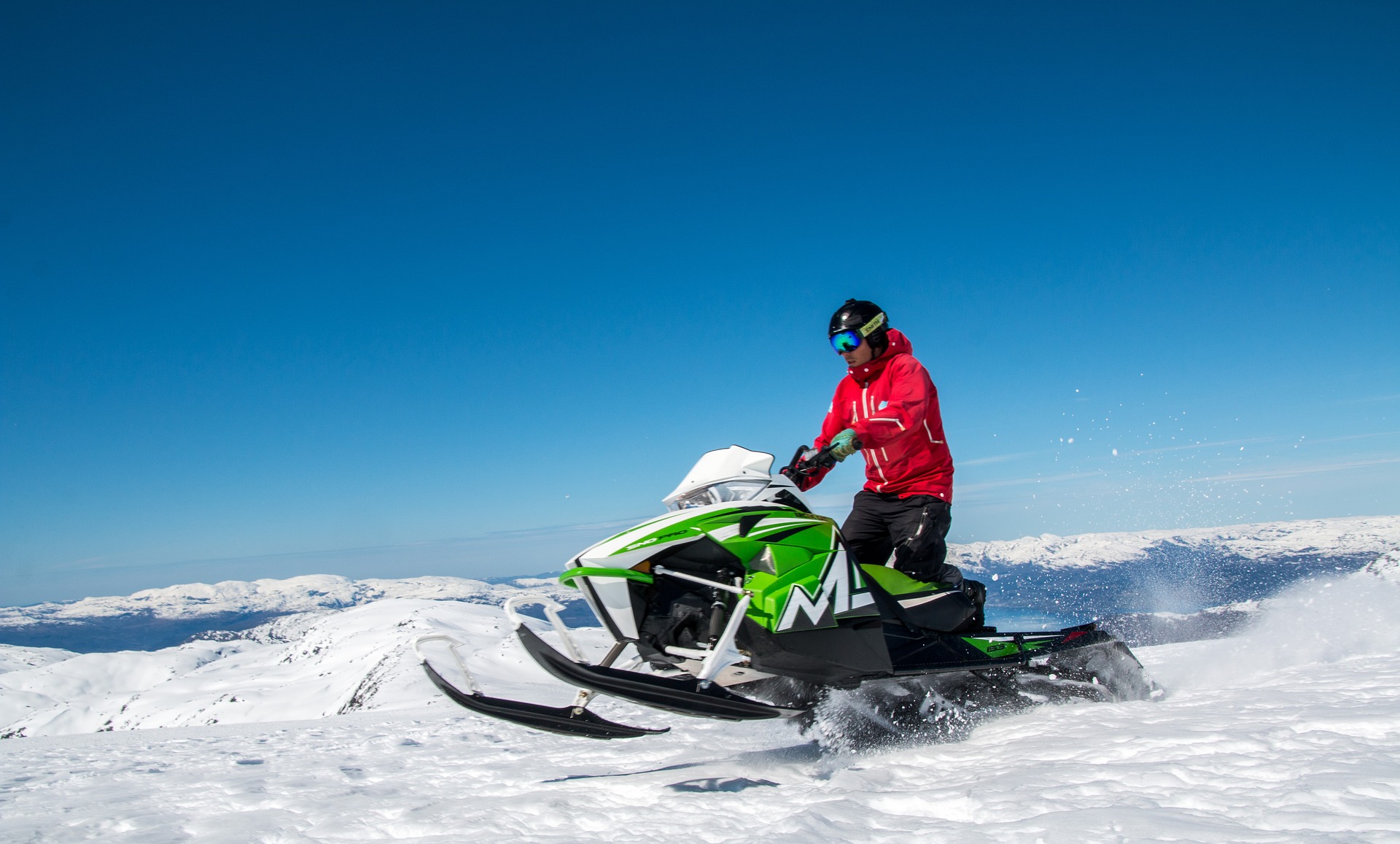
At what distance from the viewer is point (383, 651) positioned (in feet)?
147

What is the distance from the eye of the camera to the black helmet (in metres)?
4.58

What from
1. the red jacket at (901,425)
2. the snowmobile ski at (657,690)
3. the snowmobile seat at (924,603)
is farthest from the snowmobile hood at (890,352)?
the snowmobile ski at (657,690)

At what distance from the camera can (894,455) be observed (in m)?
4.70

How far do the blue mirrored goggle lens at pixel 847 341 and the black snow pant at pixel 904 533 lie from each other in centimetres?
102

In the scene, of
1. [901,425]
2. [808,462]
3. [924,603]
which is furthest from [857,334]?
[924,603]

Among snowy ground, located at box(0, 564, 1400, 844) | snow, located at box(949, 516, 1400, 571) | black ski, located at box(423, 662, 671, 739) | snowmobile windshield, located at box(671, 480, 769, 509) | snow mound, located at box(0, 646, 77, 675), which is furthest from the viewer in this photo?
snow mound, located at box(0, 646, 77, 675)

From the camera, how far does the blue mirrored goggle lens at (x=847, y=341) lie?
15.1 ft

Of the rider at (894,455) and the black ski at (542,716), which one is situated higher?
the rider at (894,455)

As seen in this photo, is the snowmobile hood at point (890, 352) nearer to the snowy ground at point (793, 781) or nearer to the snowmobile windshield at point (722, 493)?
the snowmobile windshield at point (722, 493)

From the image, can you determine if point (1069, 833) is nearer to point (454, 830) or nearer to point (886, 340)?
point (454, 830)

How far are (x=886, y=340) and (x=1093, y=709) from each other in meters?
2.55

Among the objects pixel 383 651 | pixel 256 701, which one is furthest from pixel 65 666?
pixel 383 651

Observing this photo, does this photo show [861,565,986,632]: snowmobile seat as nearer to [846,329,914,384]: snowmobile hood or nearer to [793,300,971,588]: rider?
[793,300,971,588]: rider

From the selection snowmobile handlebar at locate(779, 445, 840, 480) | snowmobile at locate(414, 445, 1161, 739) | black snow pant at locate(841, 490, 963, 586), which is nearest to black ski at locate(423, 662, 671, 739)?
snowmobile at locate(414, 445, 1161, 739)
